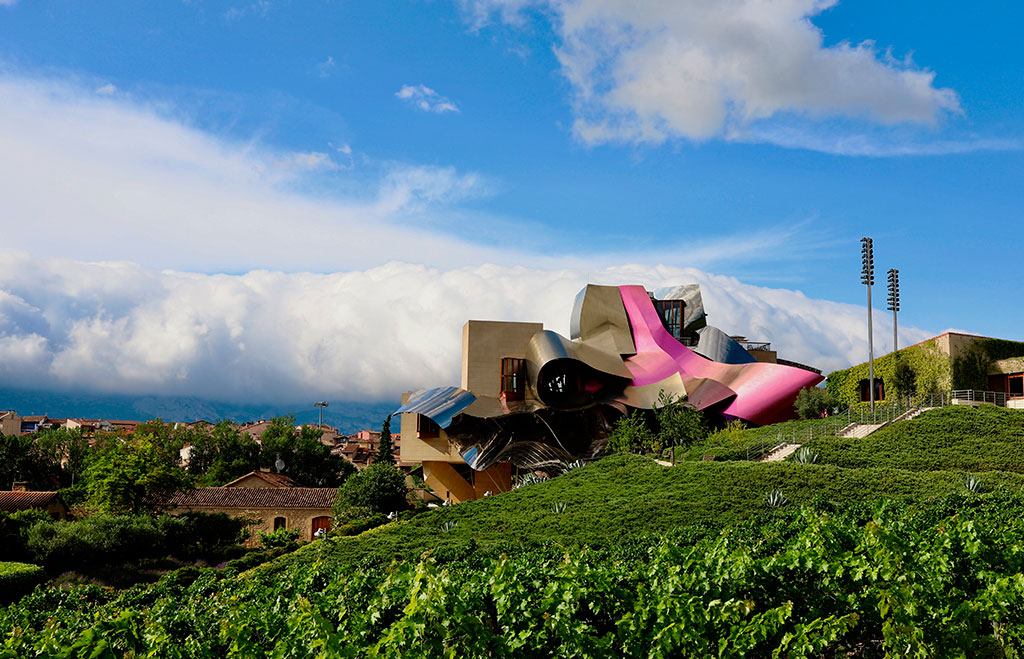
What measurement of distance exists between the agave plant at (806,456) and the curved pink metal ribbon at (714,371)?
54.1 feet

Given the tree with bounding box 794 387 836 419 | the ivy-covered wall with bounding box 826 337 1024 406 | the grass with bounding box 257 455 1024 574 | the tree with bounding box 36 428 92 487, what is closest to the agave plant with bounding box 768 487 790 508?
the grass with bounding box 257 455 1024 574

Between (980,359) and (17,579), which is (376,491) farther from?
(980,359)

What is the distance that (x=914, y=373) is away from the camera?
40969 mm

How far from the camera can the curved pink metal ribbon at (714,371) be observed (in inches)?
1721

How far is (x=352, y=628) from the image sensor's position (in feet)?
21.0

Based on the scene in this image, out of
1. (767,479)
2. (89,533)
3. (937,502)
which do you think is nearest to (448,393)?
(89,533)

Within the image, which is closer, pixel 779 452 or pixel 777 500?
A: pixel 777 500

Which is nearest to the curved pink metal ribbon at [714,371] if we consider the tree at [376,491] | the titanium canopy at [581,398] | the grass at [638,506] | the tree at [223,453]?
the titanium canopy at [581,398]

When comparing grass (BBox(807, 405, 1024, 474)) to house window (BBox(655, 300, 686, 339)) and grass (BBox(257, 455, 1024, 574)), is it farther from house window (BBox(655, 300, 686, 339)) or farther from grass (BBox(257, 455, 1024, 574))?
house window (BBox(655, 300, 686, 339))

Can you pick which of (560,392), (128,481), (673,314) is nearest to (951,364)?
(673,314)

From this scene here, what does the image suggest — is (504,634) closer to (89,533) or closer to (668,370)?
(89,533)

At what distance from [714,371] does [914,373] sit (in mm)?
10985

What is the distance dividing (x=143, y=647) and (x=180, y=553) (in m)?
28.5

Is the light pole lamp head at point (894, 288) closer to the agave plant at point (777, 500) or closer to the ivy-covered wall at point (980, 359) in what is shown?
the ivy-covered wall at point (980, 359)
